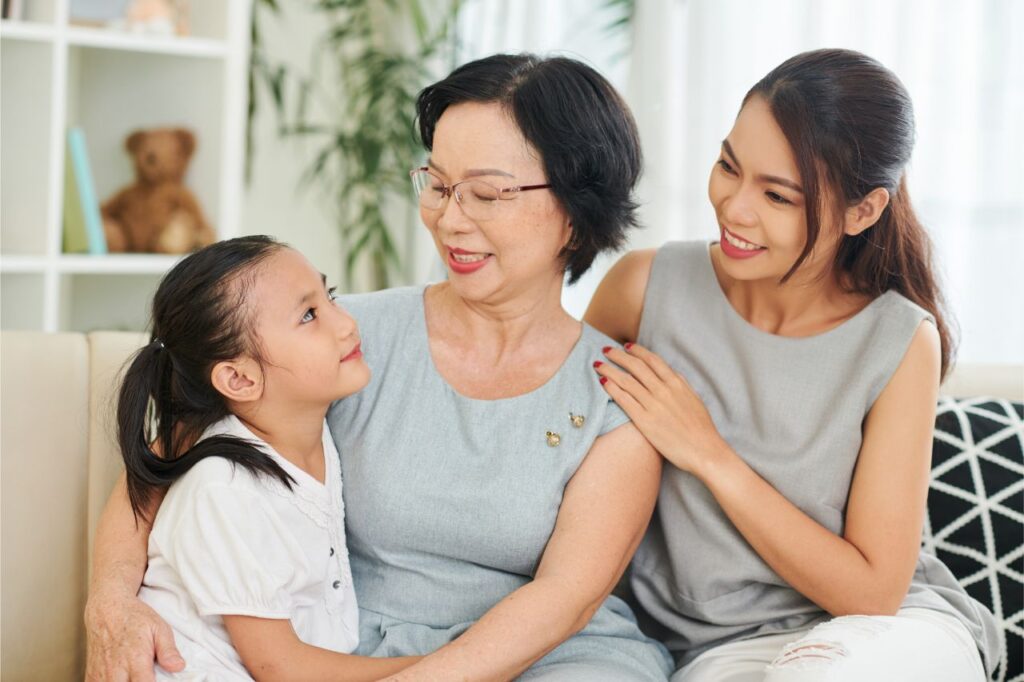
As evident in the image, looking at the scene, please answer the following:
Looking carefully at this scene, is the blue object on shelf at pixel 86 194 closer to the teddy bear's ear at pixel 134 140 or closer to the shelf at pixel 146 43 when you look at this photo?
the teddy bear's ear at pixel 134 140

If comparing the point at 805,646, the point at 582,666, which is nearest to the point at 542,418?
the point at 582,666

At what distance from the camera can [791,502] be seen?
1774mm

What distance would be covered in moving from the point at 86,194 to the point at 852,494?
228 centimetres

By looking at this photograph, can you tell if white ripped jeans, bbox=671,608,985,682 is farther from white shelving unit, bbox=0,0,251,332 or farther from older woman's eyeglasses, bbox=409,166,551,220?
white shelving unit, bbox=0,0,251,332

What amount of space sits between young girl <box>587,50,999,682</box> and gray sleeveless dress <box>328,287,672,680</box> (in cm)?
11

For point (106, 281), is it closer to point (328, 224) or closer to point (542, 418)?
point (328, 224)

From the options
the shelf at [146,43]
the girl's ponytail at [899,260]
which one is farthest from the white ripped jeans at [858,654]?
the shelf at [146,43]

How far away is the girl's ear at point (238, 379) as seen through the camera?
1.57m

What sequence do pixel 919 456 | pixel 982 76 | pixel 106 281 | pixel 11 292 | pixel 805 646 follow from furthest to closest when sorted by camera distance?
pixel 106 281 < pixel 11 292 < pixel 982 76 < pixel 919 456 < pixel 805 646

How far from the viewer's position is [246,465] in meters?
1.54

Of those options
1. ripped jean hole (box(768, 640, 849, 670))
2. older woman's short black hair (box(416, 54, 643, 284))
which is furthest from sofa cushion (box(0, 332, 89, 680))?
ripped jean hole (box(768, 640, 849, 670))

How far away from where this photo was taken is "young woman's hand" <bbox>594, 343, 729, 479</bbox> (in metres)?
1.70

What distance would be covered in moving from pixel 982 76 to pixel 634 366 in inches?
55.0

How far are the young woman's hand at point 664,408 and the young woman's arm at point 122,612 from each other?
715 mm
